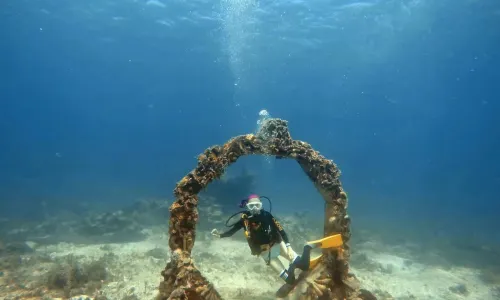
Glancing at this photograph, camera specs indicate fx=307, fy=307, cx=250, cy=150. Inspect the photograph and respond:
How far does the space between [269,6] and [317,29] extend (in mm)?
8792

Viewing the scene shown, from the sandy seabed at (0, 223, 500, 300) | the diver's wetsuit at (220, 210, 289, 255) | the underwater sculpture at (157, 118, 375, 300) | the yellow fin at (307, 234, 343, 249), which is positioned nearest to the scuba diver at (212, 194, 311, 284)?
the diver's wetsuit at (220, 210, 289, 255)

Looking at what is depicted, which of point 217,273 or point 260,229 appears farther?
point 217,273

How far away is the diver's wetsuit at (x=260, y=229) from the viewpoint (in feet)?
24.7

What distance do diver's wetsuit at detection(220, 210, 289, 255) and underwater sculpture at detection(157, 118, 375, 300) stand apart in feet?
3.91

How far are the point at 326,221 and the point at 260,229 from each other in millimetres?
1715

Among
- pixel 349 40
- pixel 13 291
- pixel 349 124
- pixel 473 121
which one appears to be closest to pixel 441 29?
pixel 349 40

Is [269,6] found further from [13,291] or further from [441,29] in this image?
[13,291]

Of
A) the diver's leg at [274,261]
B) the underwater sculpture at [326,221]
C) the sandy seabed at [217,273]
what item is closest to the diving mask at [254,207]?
the diver's leg at [274,261]

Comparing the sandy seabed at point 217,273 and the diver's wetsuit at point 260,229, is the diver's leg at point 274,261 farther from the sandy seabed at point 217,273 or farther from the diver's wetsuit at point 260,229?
the sandy seabed at point 217,273

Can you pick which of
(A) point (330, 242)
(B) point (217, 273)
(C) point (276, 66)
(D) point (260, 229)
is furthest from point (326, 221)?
(C) point (276, 66)

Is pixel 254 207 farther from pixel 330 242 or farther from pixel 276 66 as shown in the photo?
pixel 276 66

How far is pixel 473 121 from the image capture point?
3959 inches

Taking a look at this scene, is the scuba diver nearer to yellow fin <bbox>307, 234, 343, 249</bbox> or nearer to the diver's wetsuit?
the diver's wetsuit

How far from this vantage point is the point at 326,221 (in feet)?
21.8
